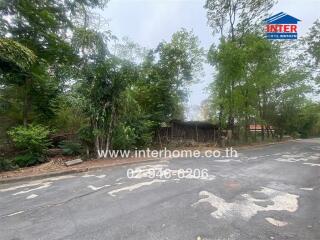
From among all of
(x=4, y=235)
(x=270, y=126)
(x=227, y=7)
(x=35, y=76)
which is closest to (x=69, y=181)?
(x=4, y=235)

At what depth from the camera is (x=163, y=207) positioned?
4.57 meters

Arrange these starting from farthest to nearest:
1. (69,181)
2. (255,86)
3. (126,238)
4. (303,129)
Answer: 1. (303,129)
2. (255,86)
3. (69,181)
4. (126,238)

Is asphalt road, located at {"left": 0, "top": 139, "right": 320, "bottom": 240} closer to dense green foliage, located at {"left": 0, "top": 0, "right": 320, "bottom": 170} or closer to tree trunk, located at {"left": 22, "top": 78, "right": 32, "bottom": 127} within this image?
dense green foliage, located at {"left": 0, "top": 0, "right": 320, "bottom": 170}

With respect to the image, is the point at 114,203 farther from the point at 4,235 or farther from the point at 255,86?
the point at 255,86

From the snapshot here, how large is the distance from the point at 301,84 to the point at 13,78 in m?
21.8

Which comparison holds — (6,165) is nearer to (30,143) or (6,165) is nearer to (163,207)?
(30,143)

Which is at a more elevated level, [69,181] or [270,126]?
[270,126]

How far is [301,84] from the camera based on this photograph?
21.5 meters

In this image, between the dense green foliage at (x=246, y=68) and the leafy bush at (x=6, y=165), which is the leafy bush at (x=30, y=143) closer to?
the leafy bush at (x=6, y=165)

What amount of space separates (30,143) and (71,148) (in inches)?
63.8

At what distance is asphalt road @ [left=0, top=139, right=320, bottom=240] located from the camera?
11.7 ft

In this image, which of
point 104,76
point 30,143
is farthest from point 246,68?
point 30,143

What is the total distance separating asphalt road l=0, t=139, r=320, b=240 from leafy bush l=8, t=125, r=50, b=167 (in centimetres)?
288

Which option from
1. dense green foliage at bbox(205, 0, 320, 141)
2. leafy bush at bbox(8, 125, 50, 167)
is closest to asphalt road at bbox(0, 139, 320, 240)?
leafy bush at bbox(8, 125, 50, 167)
